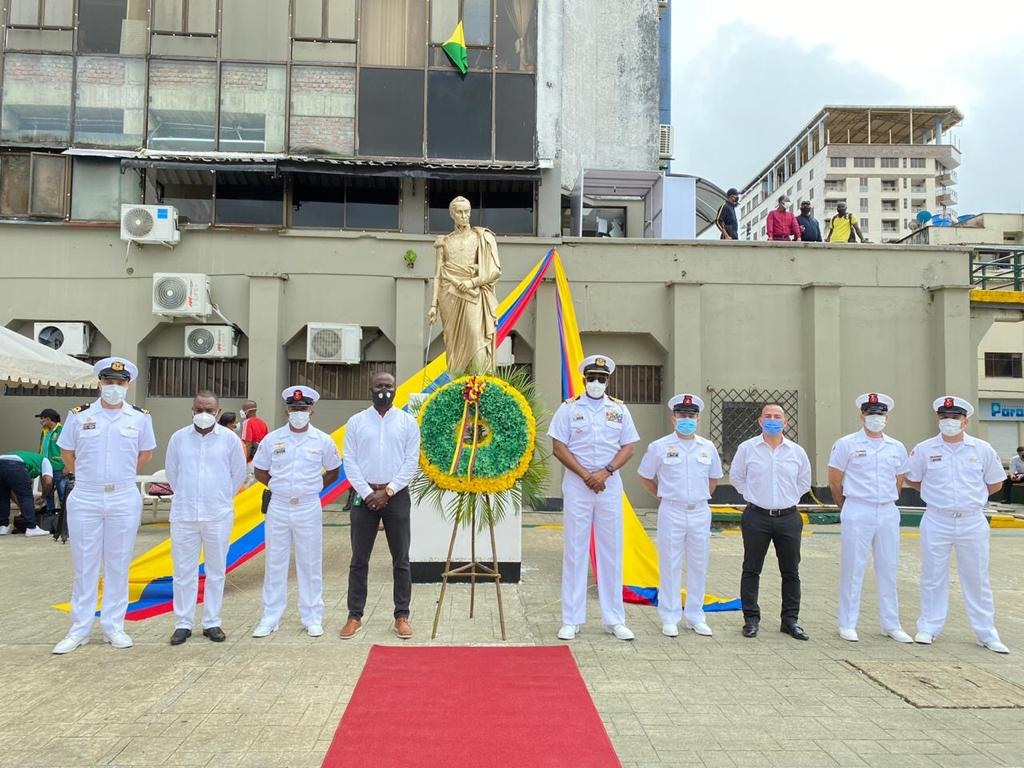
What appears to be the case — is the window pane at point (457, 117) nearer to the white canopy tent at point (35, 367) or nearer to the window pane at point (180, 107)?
the window pane at point (180, 107)

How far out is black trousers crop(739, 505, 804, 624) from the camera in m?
6.07

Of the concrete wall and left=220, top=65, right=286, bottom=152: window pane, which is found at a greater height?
left=220, top=65, right=286, bottom=152: window pane

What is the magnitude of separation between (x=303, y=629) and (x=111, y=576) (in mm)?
1425

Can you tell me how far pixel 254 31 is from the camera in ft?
49.3

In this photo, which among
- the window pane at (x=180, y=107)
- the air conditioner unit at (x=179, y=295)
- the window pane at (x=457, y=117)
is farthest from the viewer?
the window pane at (x=457, y=117)

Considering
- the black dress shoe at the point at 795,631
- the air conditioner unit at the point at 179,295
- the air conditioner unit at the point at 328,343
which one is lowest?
the black dress shoe at the point at 795,631

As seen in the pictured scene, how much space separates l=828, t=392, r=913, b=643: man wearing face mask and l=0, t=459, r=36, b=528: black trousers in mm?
10432

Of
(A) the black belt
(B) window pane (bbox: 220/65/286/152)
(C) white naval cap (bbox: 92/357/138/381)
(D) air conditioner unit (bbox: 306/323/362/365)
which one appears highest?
(B) window pane (bbox: 220/65/286/152)

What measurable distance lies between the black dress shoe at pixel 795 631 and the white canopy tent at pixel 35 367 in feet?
32.6

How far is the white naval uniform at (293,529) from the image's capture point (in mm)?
5918

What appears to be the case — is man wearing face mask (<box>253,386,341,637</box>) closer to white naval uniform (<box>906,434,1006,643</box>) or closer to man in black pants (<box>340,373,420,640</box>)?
man in black pants (<box>340,373,420,640</box>)

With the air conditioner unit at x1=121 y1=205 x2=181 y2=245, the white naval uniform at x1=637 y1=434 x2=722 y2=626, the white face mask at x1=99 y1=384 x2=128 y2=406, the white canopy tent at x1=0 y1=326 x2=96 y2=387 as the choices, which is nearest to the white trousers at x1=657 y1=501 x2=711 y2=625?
the white naval uniform at x1=637 y1=434 x2=722 y2=626

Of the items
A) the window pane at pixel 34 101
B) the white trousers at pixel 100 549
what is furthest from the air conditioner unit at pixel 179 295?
the white trousers at pixel 100 549

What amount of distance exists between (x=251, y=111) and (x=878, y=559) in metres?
13.5
